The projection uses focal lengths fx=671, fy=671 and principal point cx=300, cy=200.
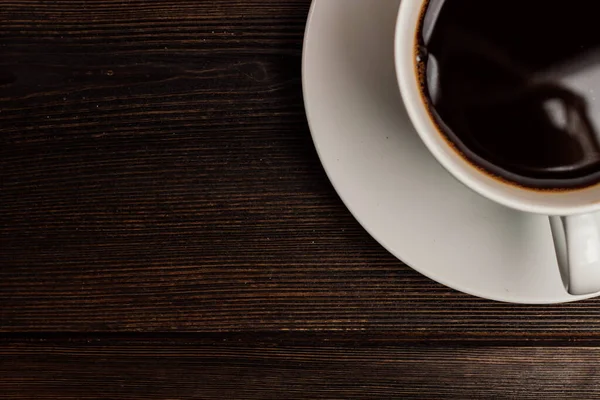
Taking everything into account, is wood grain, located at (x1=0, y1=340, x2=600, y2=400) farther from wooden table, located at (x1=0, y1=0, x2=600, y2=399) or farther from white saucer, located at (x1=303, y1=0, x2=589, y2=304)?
white saucer, located at (x1=303, y1=0, x2=589, y2=304)

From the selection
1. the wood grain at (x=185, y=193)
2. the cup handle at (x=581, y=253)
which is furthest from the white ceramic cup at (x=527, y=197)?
the wood grain at (x=185, y=193)

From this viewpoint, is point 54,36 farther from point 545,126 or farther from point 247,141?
point 545,126

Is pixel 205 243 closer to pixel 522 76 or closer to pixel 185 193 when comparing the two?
pixel 185 193

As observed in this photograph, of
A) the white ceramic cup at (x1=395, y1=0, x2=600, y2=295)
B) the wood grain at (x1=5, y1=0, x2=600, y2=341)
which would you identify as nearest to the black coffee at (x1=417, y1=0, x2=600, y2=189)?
the white ceramic cup at (x1=395, y1=0, x2=600, y2=295)

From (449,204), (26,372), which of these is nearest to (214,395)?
(26,372)

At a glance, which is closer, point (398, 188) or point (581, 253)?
point (581, 253)

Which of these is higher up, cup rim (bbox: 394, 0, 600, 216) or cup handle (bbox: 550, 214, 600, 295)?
cup rim (bbox: 394, 0, 600, 216)

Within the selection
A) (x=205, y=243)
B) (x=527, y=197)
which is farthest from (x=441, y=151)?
(x=205, y=243)

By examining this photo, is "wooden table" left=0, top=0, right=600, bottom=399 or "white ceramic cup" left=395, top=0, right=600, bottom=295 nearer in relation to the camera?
"white ceramic cup" left=395, top=0, right=600, bottom=295
